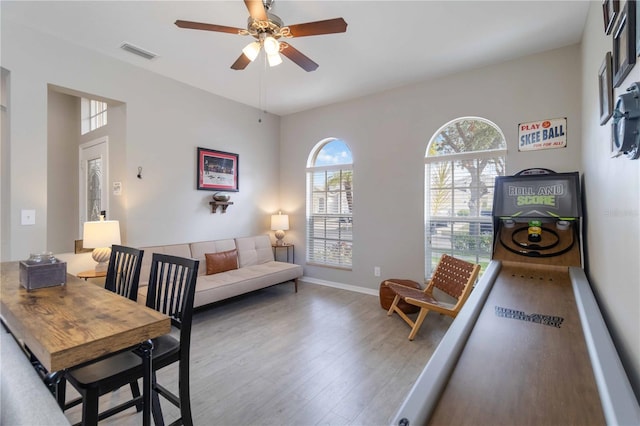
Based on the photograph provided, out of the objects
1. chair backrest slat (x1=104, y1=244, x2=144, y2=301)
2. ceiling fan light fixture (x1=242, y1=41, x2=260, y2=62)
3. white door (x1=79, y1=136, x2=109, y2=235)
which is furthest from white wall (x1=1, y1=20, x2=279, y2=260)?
ceiling fan light fixture (x1=242, y1=41, x2=260, y2=62)

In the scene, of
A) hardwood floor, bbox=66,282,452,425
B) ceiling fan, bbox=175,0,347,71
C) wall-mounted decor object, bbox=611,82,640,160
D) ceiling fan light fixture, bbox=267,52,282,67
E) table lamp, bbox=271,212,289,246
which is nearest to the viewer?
wall-mounted decor object, bbox=611,82,640,160

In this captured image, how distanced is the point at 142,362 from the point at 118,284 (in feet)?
2.96

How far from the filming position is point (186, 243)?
3924 mm

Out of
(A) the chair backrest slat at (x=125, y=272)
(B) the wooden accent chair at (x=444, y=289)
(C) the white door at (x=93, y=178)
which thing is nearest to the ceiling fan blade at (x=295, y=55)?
(A) the chair backrest slat at (x=125, y=272)

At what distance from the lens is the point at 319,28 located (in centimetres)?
210

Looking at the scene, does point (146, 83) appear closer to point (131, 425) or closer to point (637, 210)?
point (131, 425)

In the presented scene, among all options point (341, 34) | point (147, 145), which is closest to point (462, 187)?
point (341, 34)

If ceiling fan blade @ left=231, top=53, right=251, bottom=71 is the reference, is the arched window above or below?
below

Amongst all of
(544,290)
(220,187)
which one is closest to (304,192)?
(220,187)

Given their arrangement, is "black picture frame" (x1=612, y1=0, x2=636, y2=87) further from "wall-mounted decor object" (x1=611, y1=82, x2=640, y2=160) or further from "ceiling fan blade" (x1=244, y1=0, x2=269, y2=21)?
"ceiling fan blade" (x1=244, y1=0, x2=269, y2=21)

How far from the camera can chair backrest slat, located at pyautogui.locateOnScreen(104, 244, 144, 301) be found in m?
1.88

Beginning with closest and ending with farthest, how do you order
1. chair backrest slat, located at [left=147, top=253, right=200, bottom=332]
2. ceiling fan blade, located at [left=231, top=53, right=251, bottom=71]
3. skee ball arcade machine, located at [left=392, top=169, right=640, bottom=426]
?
skee ball arcade machine, located at [left=392, top=169, right=640, bottom=426]
chair backrest slat, located at [left=147, top=253, right=200, bottom=332]
ceiling fan blade, located at [left=231, top=53, right=251, bottom=71]

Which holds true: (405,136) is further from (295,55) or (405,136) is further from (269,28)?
(269,28)

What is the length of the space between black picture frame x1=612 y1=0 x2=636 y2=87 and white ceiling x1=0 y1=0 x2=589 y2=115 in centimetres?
150
